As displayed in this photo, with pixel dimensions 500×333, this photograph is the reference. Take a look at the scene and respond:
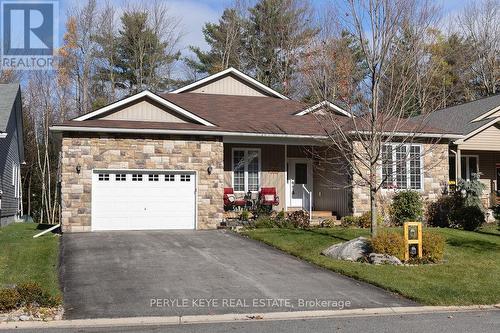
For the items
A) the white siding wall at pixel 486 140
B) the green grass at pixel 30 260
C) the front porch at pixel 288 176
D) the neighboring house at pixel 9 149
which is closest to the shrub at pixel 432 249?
the front porch at pixel 288 176

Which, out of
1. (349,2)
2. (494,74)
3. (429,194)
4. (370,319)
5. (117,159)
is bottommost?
(370,319)

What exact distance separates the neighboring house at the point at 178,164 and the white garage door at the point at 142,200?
1.3 inches

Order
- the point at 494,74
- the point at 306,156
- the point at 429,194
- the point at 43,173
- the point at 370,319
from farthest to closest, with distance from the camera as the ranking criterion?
1. the point at 494,74
2. the point at 43,173
3. the point at 306,156
4. the point at 429,194
5. the point at 370,319

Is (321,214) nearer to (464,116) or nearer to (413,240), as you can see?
(413,240)

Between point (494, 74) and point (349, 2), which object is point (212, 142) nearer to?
point (349, 2)

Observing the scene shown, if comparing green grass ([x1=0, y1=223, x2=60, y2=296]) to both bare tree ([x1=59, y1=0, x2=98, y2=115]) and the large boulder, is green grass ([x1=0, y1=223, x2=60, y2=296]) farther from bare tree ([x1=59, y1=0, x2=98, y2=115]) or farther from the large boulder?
bare tree ([x1=59, y1=0, x2=98, y2=115])

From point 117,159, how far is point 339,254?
8.65m

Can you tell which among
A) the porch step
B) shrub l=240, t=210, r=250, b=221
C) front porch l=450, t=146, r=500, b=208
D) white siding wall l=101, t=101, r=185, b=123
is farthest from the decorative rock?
front porch l=450, t=146, r=500, b=208

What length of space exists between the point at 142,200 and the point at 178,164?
5.75ft

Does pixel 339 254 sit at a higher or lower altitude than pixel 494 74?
lower

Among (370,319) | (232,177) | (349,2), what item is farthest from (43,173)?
(370,319)

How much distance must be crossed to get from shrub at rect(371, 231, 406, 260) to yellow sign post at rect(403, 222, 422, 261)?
0.47ft

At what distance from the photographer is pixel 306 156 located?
2345cm

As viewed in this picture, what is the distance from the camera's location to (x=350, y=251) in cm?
1348
